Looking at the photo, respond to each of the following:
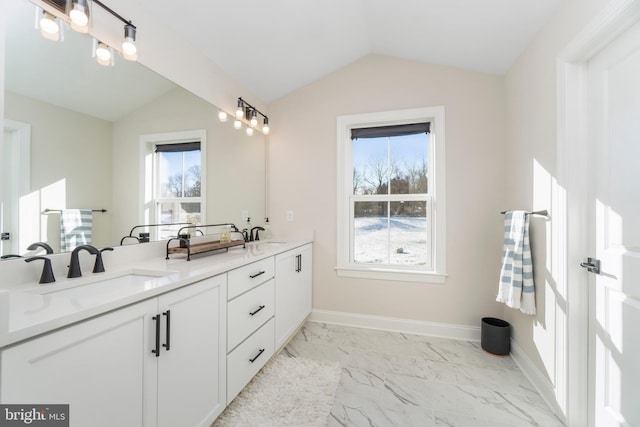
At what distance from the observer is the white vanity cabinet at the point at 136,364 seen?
74 cm

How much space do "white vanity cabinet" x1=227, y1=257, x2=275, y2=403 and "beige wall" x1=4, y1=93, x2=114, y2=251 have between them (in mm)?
765

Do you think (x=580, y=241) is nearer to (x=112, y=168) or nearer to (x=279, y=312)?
(x=279, y=312)

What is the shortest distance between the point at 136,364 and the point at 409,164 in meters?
2.59

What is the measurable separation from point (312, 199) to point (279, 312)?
123 cm

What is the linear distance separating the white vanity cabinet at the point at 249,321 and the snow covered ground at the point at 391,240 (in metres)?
1.15

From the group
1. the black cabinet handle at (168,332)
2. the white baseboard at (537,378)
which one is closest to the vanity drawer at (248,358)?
the black cabinet handle at (168,332)

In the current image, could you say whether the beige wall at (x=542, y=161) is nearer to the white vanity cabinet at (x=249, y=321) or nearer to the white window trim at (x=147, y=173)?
the white vanity cabinet at (x=249, y=321)

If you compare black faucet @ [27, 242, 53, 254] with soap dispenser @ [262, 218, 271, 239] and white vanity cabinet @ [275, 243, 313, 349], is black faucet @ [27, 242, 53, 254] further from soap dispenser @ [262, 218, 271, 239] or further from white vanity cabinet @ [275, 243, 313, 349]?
soap dispenser @ [262, 218, 271, 239]

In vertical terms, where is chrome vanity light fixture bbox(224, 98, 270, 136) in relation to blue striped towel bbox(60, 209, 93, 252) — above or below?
above

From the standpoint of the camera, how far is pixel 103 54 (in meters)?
1.38

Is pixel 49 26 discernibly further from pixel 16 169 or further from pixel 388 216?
pixel 388 216

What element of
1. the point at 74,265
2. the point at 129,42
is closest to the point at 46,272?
the point at 74,265

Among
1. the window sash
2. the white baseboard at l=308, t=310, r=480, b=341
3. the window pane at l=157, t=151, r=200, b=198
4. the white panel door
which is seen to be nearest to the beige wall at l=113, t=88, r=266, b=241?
the window pane at l=157, t=151, r=200, b=198

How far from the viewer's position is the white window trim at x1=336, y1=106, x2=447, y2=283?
2.54m
